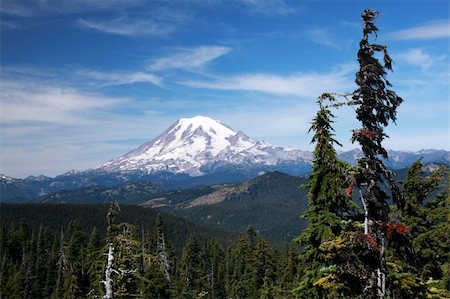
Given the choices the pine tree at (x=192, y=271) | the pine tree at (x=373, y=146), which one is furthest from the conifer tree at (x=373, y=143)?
the pine tree at (x=192, y=271)

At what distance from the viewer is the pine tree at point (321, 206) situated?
19.1 m

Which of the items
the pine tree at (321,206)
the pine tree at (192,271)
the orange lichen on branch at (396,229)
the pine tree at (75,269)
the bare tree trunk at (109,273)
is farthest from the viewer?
the pine tree at (192,271)

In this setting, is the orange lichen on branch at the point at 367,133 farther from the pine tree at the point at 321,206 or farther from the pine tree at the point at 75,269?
the pine tree at the point at 75,269

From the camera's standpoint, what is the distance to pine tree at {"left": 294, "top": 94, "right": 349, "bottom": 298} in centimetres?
1911

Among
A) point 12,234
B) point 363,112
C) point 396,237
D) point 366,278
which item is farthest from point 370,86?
point 12,234

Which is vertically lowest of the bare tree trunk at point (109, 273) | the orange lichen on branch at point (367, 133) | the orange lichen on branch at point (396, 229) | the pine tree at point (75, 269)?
the pine tree at point (75, 269)

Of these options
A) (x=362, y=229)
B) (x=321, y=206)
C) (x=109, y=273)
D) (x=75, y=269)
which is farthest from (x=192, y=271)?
(x=109, y=273)

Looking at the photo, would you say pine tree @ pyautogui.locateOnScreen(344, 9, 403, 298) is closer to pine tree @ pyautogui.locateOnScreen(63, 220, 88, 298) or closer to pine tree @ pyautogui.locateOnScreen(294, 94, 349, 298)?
pine tree @ pyautogui.locateOnScreen(294, 94, 349, 298)

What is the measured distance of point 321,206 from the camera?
65.5 feet

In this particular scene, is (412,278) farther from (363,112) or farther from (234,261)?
(234,261)

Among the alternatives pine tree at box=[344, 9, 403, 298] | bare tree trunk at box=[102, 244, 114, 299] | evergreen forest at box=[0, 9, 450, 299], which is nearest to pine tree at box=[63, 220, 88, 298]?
evergreen forest at box=[0, 9, 450, 299]

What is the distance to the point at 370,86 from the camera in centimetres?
1366

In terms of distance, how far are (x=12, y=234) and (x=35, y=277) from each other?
33229mm

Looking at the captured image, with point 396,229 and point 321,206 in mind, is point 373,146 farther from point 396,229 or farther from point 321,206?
point 321,206
